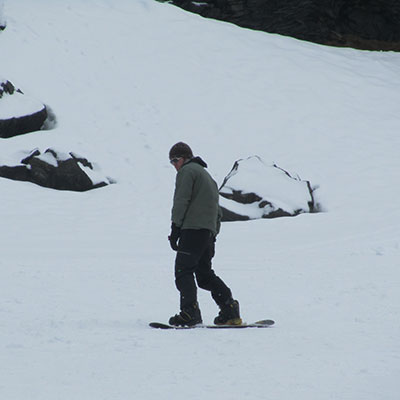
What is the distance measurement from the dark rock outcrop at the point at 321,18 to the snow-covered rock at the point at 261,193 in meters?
13.3

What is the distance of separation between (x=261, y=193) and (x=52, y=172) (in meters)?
4.15

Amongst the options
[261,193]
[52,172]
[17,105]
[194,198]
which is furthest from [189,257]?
[17,105]

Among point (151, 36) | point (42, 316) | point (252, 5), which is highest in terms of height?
point (252, 5)

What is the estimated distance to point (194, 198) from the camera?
229 inches

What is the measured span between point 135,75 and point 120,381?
1656cm

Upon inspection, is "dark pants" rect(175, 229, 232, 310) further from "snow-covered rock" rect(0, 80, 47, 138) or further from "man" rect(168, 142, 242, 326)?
"snow-covered rock" rect(0, 80, 47, 138)

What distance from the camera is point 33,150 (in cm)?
1358

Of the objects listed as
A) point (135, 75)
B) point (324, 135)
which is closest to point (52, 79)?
point (135, 75)

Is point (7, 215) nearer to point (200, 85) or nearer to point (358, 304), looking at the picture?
point (358, 304)

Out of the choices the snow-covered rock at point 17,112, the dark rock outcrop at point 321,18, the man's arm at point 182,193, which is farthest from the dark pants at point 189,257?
the dark rock outcrop at point 321,18

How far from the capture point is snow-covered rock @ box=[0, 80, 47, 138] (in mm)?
14742

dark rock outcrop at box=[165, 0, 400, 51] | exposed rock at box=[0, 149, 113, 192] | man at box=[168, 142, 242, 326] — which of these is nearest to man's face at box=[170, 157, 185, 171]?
man at box=[168, 142, 242, 326]

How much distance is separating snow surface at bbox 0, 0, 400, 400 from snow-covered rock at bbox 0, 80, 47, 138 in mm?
542

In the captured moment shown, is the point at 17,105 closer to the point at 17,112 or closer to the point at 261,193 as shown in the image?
the point at 17,112
